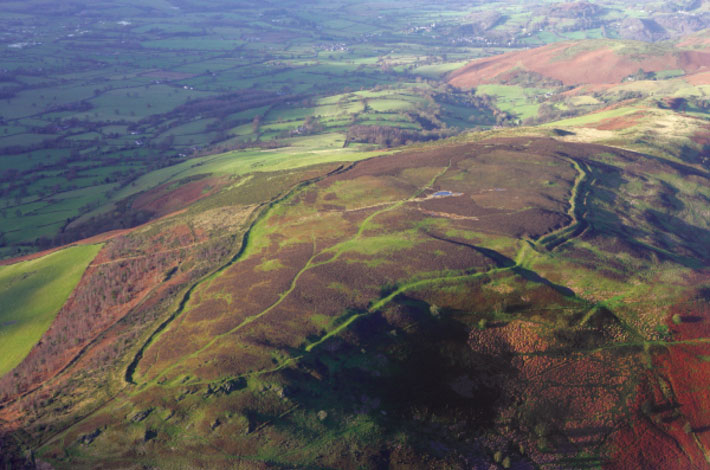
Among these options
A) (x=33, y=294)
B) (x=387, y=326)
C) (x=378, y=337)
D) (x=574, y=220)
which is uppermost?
(x=574, y=220)

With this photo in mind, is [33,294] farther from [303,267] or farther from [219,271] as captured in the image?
[303,267]

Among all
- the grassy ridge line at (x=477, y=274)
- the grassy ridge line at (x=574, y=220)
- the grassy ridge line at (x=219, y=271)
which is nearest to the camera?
the grassy ridge line at (x=219, y=271)

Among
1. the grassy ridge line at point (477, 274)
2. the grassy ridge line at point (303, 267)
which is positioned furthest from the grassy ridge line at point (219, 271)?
the grassy ridge line at point (477, 274)

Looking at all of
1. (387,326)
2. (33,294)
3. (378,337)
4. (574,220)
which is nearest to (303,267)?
(387,326)

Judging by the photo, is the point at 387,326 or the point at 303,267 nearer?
the point at 387,326

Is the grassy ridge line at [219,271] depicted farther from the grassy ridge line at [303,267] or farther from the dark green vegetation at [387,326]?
the dark green vegetation at [387,326]

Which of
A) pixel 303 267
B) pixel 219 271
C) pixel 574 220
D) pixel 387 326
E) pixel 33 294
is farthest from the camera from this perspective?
pixel 33 294

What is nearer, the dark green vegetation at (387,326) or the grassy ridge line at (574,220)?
the dark green vegetation at (387,326)

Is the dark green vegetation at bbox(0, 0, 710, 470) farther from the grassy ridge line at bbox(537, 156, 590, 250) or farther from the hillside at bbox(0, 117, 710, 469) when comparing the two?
the grassy ridge line at bbox(537, 156, 590, 250)
